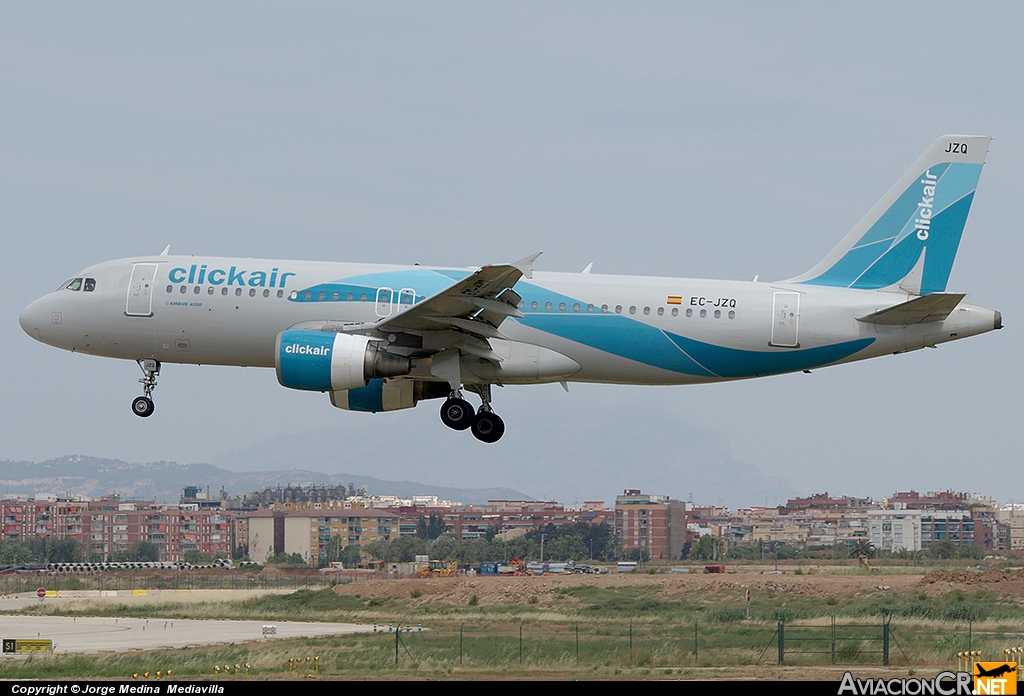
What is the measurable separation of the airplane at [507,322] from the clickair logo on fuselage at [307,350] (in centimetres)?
10

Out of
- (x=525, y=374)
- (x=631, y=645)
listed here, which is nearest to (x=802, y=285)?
(x=525, y=374)

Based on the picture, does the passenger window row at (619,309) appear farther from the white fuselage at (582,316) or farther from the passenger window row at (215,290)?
the passenger window row at (215,290)

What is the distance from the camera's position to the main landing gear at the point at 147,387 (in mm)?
41625

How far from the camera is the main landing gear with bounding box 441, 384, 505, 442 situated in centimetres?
4000

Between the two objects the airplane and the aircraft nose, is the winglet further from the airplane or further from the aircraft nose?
the aircraft nose

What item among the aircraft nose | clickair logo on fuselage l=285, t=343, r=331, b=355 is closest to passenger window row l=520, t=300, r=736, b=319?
clickair logo on fuselage l=285, t=343, r=331, b=355

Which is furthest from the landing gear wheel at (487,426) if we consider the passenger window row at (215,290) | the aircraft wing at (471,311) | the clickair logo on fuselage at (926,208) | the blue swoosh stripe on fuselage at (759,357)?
the clickair logo on fuselage at (926,208)

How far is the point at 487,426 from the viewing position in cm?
4059

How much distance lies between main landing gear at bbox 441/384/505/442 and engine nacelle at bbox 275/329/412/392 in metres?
2.89

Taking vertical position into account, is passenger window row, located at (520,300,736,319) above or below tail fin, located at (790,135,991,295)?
below

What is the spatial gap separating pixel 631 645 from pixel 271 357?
43.5 feet

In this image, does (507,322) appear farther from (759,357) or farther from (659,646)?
(659,646)

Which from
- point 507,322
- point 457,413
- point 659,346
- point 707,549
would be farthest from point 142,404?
point 707,549

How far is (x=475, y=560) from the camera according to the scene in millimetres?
157750
